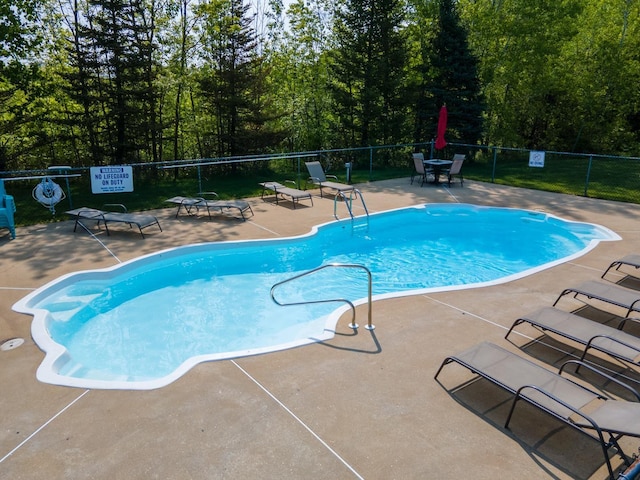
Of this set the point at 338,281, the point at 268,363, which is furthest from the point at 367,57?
the point at 268,363

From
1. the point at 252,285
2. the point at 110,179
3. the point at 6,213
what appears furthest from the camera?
the point at 110,179

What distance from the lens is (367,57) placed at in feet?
61.0

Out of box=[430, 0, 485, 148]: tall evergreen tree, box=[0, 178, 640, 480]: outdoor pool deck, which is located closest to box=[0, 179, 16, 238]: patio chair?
box=[0, 178, 640, 480]: outdoor pool deck

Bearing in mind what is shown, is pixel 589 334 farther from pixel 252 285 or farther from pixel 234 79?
pixel 234 79

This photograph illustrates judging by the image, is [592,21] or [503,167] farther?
[592,21]

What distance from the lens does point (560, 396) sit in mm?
3502

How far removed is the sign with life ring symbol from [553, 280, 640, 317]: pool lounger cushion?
10.1 m

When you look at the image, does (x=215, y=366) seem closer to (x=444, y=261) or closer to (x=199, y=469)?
(x=199, y=469)

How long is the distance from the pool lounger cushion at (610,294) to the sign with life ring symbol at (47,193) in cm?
1013

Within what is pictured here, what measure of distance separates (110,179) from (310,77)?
1233 cm

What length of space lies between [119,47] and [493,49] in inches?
602

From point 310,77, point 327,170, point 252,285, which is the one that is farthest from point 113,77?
point 252,285

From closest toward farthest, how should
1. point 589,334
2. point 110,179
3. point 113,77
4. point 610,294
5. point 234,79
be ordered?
point 589,334 < point 610,294 < point 110,179 < point 113,77 < point 234,79

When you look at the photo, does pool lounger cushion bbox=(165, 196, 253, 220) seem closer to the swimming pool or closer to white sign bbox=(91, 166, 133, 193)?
white sign bbox=(91, 166, 133, 193)
